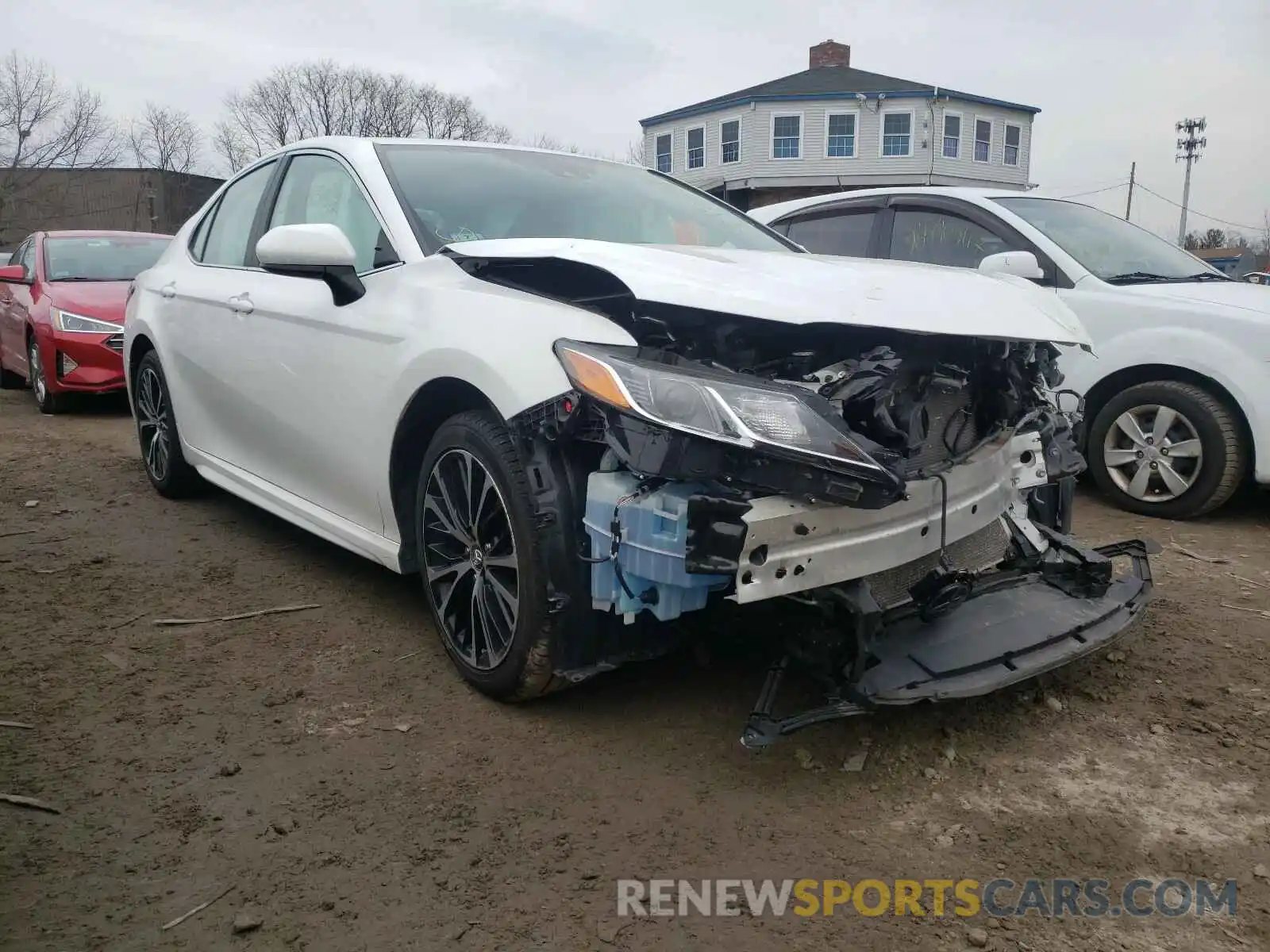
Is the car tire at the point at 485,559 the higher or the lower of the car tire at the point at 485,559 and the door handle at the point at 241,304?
the lower

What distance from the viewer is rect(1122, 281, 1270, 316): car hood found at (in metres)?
4.75

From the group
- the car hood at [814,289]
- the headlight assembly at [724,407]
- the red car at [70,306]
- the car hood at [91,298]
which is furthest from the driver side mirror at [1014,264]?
the car hood at [91,298]

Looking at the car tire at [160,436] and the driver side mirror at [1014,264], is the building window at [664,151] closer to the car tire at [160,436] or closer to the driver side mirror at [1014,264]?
the car tire at [160,436]

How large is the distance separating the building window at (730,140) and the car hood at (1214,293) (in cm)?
3233

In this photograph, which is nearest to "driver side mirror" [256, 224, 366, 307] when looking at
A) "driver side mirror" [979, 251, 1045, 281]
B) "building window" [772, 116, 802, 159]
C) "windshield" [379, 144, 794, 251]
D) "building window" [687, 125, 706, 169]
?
"windshield" [379, 144, 794, 251]

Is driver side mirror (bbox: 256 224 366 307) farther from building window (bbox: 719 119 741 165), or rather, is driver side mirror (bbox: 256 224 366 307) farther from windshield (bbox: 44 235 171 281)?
building window (bbox: 719 119 741 165)

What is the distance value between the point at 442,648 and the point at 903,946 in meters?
1.91

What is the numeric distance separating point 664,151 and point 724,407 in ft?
126

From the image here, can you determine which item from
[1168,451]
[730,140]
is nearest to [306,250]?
[1168,451]

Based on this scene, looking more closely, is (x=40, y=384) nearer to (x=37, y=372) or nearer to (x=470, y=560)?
(x=37, y=372)

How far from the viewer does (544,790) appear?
251 centimetres

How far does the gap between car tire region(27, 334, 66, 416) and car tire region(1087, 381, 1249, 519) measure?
318 inches

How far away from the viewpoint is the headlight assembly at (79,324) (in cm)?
820

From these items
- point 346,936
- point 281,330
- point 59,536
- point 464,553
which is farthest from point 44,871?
point 59,536
